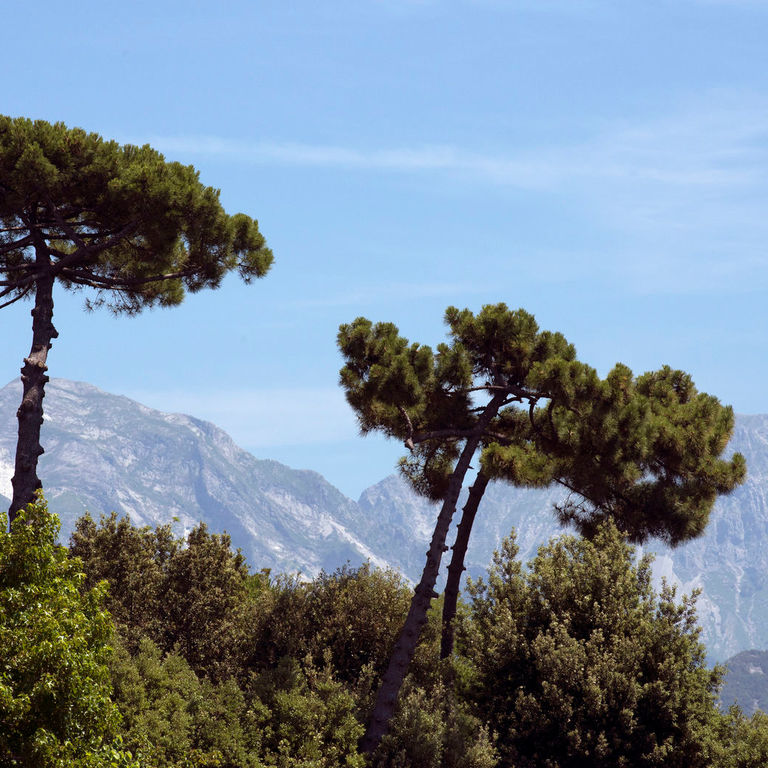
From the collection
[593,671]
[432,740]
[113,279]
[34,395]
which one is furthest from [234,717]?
[113,279]

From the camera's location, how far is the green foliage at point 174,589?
30.7 metres

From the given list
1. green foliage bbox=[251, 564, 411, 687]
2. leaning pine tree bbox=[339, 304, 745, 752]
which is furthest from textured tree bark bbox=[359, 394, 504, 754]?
green foliage bbox=[251, 564, 411, 687]

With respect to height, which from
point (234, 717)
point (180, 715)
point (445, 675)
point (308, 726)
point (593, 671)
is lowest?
point (180, 715)

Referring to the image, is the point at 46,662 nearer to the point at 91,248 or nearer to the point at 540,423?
the point at 91,248

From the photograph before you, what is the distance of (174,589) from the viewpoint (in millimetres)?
32281

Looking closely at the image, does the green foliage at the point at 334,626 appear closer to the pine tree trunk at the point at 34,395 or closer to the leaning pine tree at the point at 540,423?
the leaning pine tree at the point at 540,423

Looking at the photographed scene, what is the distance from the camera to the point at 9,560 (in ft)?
55.4

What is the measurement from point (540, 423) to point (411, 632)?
7.88 meters

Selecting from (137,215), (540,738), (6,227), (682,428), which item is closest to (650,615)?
(540,738)

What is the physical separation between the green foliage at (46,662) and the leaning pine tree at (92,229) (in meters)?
9.54

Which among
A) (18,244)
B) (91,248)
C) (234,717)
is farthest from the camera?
(18,244)

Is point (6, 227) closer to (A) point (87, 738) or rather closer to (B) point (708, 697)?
(A) point (87, 738)

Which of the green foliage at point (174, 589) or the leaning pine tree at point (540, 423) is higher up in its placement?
the leaning pine tree at point (540, 423)

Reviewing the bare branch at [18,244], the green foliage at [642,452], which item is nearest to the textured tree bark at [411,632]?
the green foliage at [642,452]
